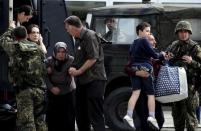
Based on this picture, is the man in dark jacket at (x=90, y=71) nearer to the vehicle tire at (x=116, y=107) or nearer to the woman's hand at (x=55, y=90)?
the woman's hand at (x=55, y=90)

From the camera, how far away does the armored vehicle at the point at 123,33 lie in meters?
11.9

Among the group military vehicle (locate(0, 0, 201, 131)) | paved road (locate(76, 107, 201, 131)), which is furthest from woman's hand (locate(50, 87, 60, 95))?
paved road (locate(76, 107, 201, 131))

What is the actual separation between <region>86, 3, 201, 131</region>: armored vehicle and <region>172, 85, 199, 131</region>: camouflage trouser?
1.56 meters

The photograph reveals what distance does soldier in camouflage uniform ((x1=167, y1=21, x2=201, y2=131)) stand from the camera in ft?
32.5

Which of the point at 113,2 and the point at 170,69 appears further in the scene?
the point at 113,2

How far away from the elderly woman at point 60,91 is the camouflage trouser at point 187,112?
1.60 meters

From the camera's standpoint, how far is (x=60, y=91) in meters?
9.63

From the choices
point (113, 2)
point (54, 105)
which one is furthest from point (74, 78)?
point (113, 2)

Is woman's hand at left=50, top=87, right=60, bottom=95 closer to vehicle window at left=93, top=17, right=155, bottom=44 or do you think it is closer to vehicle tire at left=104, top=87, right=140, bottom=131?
vehicle tire at left=104, top=87, right=140, bottom=131

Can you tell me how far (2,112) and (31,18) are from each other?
166 centimetres

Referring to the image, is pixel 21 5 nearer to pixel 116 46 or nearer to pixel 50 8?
pixel 50 8

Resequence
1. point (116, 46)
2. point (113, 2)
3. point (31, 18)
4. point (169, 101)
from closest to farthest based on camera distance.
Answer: point (169, 101) → point (31, 18) → point (116, 46) → point (113, 2)

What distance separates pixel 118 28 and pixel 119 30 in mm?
43

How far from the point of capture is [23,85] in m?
9.08
